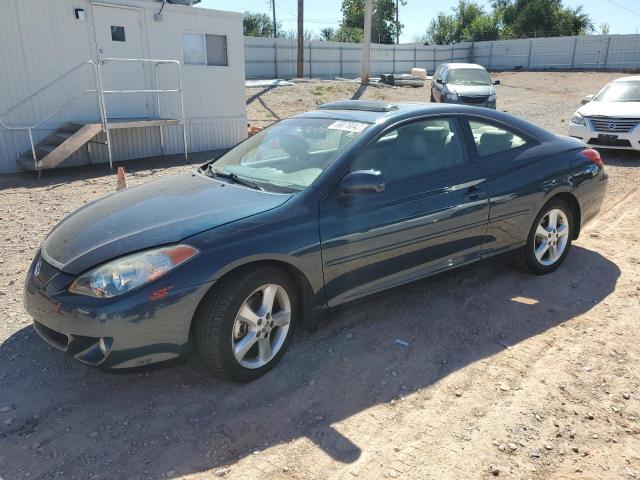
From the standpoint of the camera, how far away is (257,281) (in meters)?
3.06

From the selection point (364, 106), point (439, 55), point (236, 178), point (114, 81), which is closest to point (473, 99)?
point (114, 81)

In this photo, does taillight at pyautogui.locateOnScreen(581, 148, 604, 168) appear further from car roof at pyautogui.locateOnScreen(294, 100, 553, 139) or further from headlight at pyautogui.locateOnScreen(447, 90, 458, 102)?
headlight at pyautogui.locateOnScreen(447, 90, 458, 102)

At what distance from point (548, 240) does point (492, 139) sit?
106 centimetres

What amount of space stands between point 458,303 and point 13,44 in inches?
348

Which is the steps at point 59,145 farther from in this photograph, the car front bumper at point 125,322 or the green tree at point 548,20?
the green tree at point 548,20

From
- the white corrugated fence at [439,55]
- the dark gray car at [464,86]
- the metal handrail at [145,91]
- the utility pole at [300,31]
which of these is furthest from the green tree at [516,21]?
the metal handrail at [145,91]

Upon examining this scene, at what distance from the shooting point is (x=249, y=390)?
314 centimetres

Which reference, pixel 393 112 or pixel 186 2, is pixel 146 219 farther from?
pixel 186 2

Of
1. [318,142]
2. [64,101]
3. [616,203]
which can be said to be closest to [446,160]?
[318,142]

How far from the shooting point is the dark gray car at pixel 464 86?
15.6 m

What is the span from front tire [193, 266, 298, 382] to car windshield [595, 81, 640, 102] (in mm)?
10433

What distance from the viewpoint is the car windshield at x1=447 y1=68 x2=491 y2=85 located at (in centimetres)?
1675

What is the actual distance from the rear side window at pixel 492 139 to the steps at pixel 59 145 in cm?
745

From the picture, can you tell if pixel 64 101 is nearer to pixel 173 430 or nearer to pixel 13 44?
pixel 13 44
